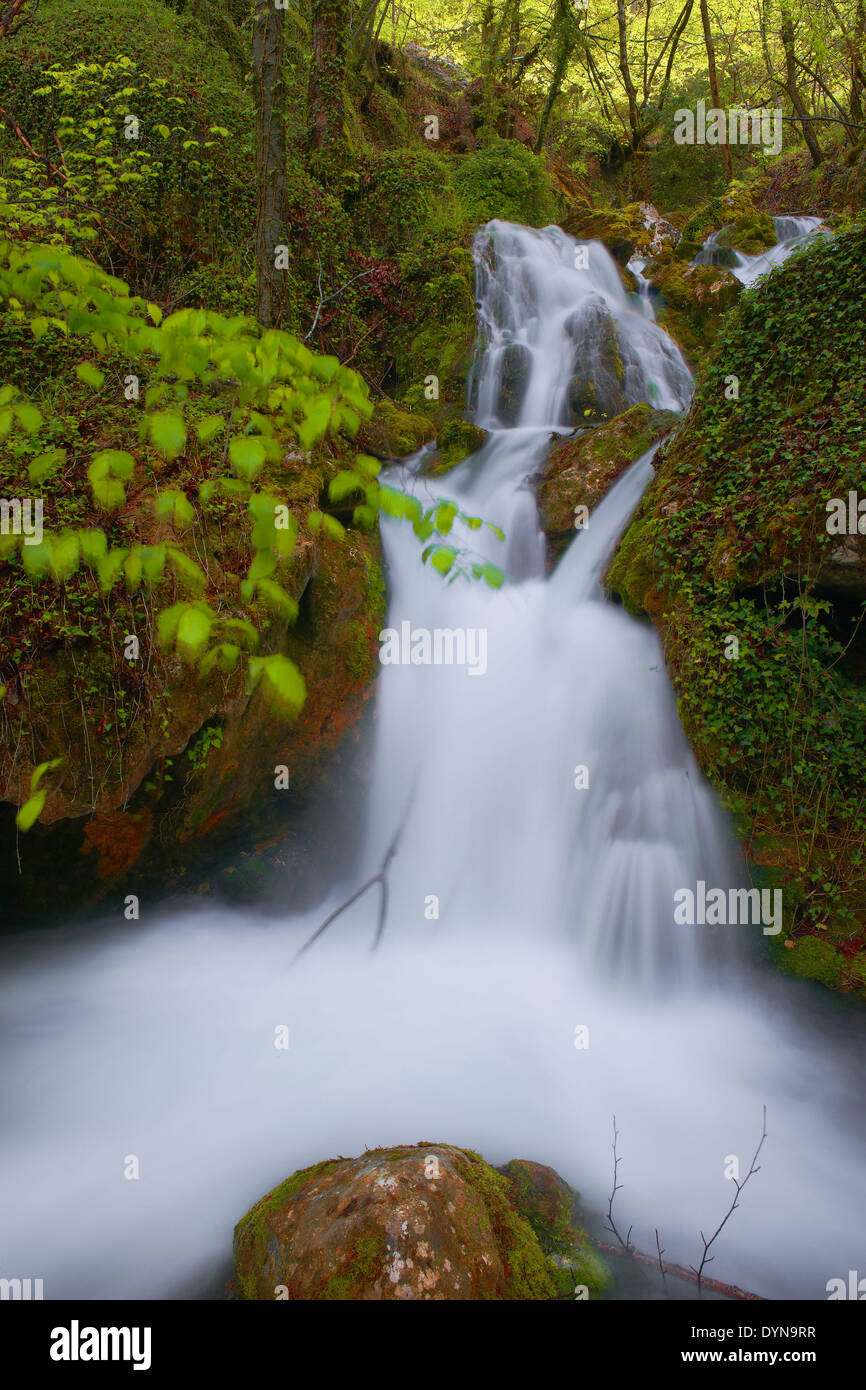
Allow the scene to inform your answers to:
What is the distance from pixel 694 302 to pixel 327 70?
21.7ft

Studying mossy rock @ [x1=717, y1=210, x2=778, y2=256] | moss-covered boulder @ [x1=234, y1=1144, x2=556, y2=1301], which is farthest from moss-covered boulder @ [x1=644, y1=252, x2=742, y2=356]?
moss-covered boulder @ [x1=234, y1=1144, x2=556, y2=1301]

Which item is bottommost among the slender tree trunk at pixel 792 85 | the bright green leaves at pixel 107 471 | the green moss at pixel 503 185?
the bright green leaves at pixel 107 471

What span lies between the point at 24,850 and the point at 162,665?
5.68ft

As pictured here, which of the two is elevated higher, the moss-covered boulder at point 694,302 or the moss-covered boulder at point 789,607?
the moss-covered boulder at point 694,302

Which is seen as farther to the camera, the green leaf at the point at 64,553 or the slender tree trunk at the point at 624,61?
the slender tree trunk at the point at 624,61

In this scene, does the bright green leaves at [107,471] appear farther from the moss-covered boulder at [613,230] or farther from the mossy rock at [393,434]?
the moss-covered boulder at [613,230]

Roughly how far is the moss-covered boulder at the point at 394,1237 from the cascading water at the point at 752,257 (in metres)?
13.8

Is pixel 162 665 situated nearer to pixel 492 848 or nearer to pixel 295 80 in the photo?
pixel 492 848

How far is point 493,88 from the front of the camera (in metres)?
16.0

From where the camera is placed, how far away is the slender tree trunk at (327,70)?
9391mm

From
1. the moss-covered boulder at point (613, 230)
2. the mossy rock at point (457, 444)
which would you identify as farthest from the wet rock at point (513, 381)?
the moss-covered boulder at point (613, 230)

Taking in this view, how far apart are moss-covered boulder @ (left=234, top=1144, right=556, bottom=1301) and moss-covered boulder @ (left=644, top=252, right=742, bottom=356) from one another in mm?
11293

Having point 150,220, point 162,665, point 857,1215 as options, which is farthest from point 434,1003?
point 150,220

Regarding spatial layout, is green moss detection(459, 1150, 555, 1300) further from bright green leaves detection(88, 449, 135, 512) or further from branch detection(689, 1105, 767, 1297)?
bright green leaves detection(88, 449, 135, 512)
